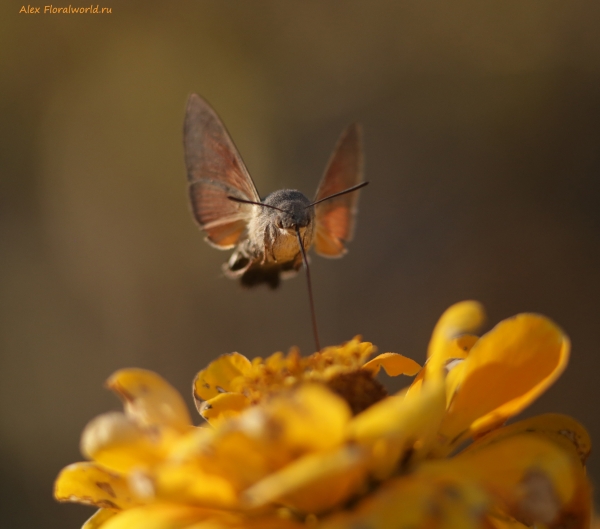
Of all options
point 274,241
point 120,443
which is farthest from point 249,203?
point 120,443

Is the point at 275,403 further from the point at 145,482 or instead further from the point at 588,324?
the point at 588,324

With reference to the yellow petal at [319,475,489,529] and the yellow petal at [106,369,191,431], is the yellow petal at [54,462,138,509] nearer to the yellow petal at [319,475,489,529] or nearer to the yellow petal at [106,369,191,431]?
the yellow petal at [106,369,191,431]

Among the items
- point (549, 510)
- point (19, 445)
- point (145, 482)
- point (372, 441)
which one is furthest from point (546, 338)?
point (19, 445)

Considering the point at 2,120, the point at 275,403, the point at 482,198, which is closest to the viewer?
the point at 275,403

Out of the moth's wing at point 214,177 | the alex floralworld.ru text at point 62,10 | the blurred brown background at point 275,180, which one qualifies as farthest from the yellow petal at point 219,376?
the alex floralworld.ru text at point 62,10

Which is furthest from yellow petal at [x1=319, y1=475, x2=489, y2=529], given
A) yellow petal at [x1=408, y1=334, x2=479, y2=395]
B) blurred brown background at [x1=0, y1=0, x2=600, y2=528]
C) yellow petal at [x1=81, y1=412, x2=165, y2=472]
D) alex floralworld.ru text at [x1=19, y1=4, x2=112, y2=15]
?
alex floralworld.ru text at [x1=19, y1=4, x2=112, y2=15]
